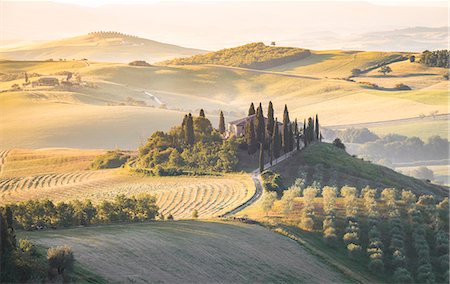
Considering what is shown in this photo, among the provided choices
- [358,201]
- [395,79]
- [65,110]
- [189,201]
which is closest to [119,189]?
[189,201]

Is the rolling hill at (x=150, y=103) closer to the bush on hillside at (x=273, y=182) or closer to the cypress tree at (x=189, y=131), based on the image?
the cypress tree at (x=189, y=131)

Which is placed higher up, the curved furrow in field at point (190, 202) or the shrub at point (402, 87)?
the shrub at point (402, 87)

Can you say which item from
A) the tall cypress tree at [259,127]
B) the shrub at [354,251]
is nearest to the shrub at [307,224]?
the shrub at [354,251]

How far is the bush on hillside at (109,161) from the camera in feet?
276

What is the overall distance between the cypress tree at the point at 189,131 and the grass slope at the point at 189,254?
1333 inches

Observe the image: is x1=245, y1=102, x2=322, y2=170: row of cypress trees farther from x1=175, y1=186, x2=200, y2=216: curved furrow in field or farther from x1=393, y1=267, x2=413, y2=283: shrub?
x1=393, y1=267, x2=413, y2=283: shrub

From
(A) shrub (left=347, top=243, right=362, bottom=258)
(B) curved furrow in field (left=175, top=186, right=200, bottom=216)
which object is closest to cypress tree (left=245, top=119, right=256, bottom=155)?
(B) curved furrow in field (left=175, top=186, right=200, bottom=216)

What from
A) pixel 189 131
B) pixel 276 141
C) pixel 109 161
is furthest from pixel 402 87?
pixel 109 161

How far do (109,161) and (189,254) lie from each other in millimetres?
51473

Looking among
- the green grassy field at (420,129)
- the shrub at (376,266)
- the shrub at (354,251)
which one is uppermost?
the shrub at (354,251)

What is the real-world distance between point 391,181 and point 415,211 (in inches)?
742

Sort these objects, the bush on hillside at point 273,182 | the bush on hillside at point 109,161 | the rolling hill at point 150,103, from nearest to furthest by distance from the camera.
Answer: the bush on hillside at point 273,182, the bush on hillside at point 109,161, the rolling hill at point 150,103

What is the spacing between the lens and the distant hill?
71.9 m

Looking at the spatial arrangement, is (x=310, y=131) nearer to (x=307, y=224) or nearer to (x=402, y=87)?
(x=307, y=224)
